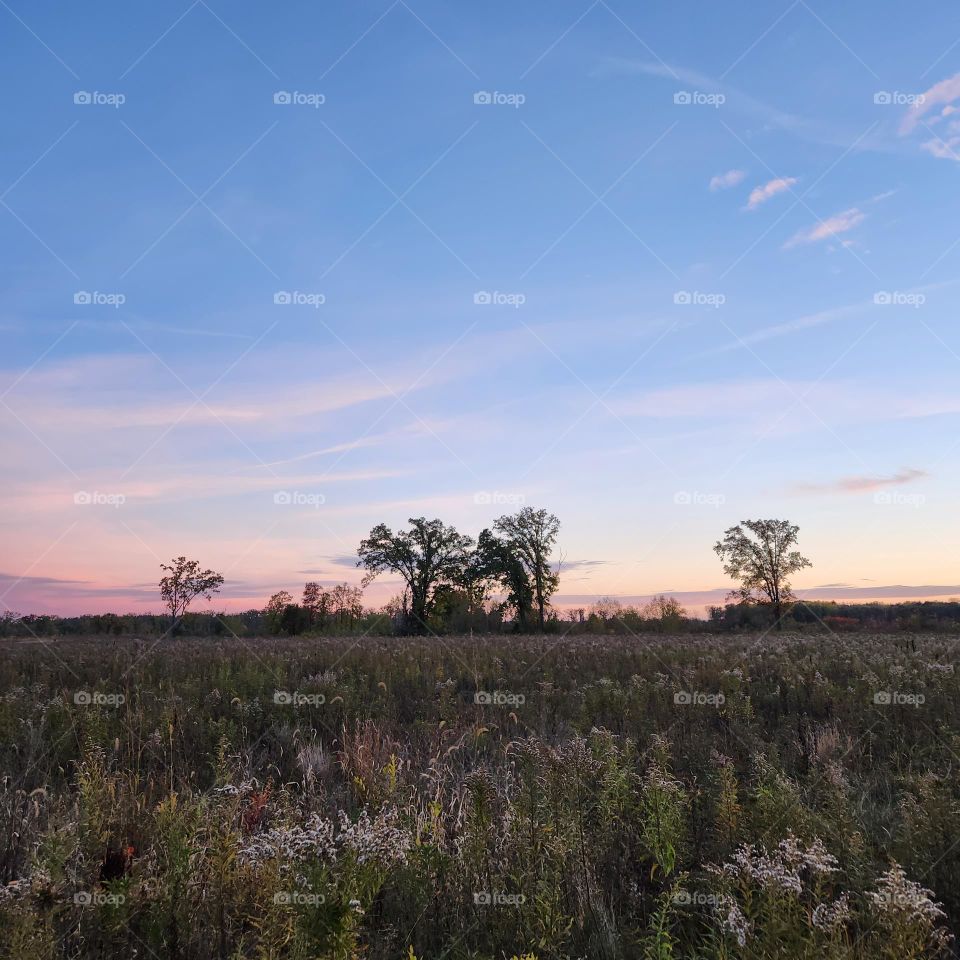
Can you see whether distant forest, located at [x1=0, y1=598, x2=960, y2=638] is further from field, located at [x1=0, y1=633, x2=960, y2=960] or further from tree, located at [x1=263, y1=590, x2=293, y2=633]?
field, located at [x1=0, y1=633, x2=960, y2=960]

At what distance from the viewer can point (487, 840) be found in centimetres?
430

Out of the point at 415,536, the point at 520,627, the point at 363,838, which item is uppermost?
the point at 415,536

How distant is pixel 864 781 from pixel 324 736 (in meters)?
6.26

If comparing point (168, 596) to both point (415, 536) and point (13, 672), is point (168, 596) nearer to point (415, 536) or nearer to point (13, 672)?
point (415, 536)

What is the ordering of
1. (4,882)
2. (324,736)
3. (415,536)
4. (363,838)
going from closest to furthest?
1. (363,838)
2. (4,882)
3. (324,736)
4. (415,536)

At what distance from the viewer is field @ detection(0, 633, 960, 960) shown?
124 inches

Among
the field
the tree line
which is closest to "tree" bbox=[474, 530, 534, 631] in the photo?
the tree line

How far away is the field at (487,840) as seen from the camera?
3.15 meters

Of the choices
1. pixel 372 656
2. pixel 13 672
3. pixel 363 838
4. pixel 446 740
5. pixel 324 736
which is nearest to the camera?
pixel 363 838

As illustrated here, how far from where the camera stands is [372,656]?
646 inches

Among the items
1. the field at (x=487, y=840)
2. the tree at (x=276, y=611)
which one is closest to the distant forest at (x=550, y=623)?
the tree at (x=276, y=611)

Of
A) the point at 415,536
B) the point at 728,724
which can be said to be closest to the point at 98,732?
the point at 728,724

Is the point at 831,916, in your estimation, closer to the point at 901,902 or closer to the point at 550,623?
the point at 901,902

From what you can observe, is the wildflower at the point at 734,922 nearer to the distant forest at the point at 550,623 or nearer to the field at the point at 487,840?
the field at the point at 487,840
